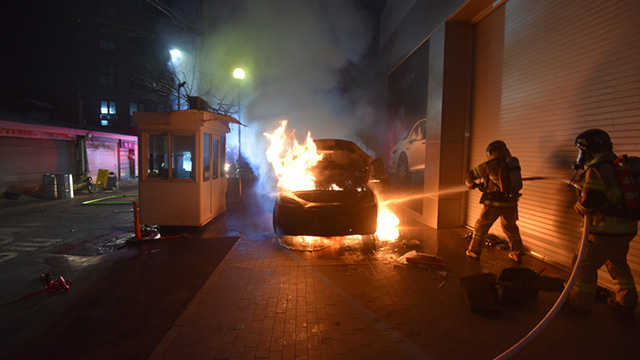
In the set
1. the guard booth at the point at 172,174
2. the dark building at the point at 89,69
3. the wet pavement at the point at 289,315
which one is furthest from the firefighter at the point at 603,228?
the dark building at the point at 89,69

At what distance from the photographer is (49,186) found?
38.8ft

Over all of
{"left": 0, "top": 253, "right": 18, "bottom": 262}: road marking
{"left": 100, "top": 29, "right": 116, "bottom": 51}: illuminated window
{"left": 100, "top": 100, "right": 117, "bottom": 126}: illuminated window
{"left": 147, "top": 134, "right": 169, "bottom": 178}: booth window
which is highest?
{"left": 100, "top": 29, "right": 116, "bottom": 51}: illuminated window

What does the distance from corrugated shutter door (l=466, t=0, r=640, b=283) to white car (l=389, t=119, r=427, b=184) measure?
2.22 m

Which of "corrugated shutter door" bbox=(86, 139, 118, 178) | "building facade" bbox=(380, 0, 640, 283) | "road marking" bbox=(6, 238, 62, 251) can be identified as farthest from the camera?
"corrugated shutter door" bbox=(86, 139, 118, 178)

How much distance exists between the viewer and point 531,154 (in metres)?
5.00

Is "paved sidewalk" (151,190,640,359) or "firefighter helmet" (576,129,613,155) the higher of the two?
"firefighter helmet" (576,129,613,155)

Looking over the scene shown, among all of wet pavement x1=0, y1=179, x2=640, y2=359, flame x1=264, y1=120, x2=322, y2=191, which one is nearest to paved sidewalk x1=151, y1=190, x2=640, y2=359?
wet pavement x1=0, y1=179, x2=640, y2=359

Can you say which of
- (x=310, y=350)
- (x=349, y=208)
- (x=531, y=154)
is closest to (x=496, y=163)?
(x=531, y=154)

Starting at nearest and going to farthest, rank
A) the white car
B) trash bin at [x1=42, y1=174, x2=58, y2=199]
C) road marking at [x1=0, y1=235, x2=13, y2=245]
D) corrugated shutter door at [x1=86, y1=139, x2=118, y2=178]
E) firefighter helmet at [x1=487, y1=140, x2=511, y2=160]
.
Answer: firefighter helmet at [x1=487, y1=140, x2=511, y2=160] < road marking at [x1=0, y1=235, x2=13, y2=245] < the white car < trash bin at [x1=42, y1=174, x2=58, y2=199] < corrugated shutter door at [x1=86, y1=139, x2=118, y2=178]

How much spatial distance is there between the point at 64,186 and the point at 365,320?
46.8ft

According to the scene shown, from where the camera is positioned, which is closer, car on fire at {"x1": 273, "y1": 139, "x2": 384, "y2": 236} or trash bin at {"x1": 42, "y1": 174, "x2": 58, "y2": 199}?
car on fire at {"x1": 273, "y1": 139, "x2": 384, "y2": 236}

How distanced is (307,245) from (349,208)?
1.15 meters

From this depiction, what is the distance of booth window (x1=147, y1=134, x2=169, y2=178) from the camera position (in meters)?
6.54

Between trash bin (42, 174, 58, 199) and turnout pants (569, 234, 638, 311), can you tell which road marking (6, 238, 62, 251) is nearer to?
trash bin (42, 174, 58, 199)
